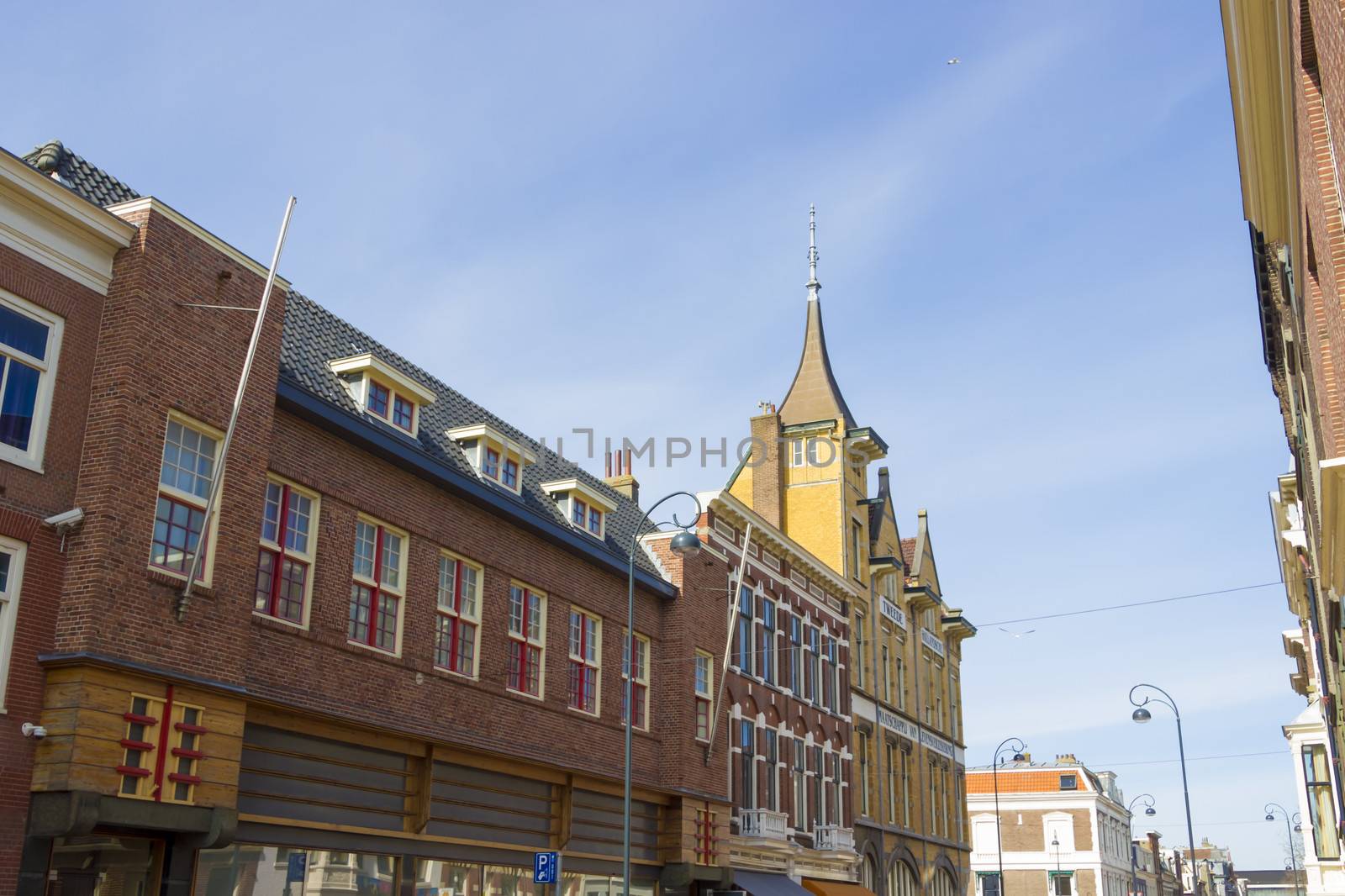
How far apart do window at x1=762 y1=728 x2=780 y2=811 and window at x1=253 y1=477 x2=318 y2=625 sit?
748 inches

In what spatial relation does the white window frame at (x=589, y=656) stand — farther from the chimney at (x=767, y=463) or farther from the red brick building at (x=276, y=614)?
the chimney at (x=767, y=463)

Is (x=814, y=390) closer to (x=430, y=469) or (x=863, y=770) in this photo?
(x=863, y=770)

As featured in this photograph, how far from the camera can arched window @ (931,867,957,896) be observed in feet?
169

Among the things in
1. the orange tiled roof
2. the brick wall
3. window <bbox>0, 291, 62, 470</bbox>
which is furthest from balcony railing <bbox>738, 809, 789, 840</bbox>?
the orange tiled roof

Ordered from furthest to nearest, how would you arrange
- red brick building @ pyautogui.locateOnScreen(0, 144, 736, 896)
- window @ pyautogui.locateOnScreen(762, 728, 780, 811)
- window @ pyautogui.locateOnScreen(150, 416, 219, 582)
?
window @ pyautogui.locateOnScreen(762, 728, 780, 811) → window @ pyautogui.locateOnScreen(150, 416, 219, 582) → red brick building @ pyautogui.locateOnScreen(0, 144, 736, 896)

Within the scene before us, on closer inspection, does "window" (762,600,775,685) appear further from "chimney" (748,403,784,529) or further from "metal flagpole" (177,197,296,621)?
"metal flagpole" (177,197,296,621)

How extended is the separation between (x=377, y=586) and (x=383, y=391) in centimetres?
349

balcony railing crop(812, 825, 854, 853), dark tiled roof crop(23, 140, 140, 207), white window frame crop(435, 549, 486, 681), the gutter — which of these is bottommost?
balcony railing crop(812, 825, 854, 853)

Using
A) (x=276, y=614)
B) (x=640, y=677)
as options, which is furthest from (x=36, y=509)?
(x=640, y=677)

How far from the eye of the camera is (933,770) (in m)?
53.7

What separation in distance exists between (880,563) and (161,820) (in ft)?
118

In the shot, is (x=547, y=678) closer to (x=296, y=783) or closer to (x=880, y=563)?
(x=296, y=783)

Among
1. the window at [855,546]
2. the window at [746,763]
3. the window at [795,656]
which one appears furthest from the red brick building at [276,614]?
the window at [855,546]

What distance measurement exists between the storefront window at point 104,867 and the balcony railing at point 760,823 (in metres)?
19.5
